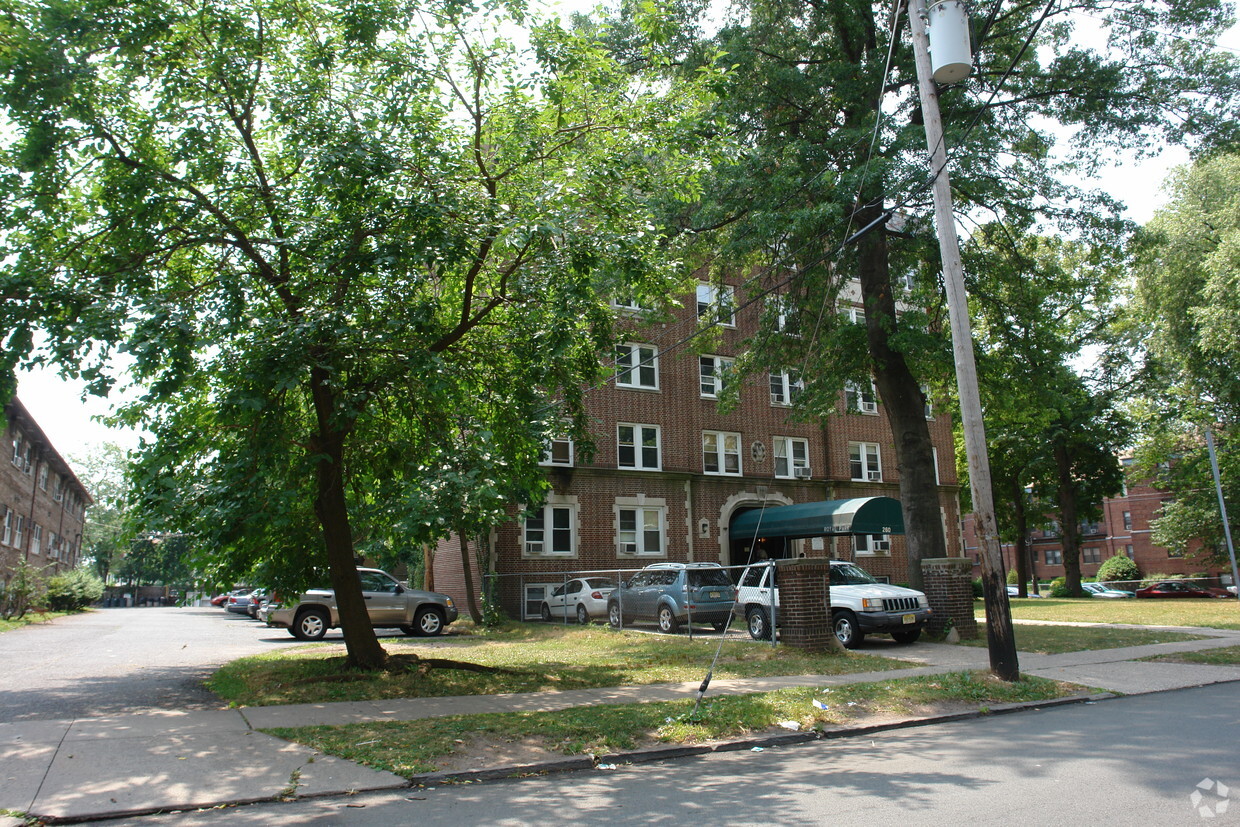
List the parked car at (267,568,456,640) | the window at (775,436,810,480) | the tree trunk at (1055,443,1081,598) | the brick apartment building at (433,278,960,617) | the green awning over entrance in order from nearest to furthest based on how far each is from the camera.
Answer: the parked car at (267,568,456,640) < the green awning over entrance < the brick apartment building at (433,278,960,617) < the window at (775,436,810,480) < the tree trunk at (1055,443,1081,598)

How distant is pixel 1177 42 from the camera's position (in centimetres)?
1711

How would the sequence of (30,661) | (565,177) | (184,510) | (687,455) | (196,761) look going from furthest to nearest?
(687,455) → (30,661) → (565,177) → (184,510) → (196,761)

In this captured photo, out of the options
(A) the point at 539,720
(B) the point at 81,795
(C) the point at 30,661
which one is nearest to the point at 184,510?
(B) the point at 81,795

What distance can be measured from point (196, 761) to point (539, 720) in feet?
10.2

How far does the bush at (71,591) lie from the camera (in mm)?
36281

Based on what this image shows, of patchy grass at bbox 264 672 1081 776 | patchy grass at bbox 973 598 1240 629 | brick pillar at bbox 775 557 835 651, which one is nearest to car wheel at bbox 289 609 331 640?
brick pillar at bbox 775 557 835 651

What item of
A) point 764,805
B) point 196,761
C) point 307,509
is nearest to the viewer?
point 764,805

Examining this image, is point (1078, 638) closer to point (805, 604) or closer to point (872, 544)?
point (805, 604)

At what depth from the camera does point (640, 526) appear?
2958 cm

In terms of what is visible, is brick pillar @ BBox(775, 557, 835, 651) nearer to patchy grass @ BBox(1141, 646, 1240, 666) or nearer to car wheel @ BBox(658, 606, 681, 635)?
car wheel @ BBox(658, 606, 681, 635)

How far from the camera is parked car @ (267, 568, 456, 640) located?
767 inches

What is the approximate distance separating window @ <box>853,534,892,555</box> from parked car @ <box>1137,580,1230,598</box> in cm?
2161

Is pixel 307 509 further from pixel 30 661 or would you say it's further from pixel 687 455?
pixel 687 455

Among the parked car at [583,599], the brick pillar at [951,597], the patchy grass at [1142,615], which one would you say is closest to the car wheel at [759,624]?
the brick pillar at [951,597]
